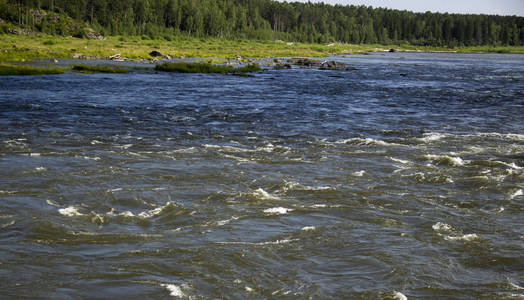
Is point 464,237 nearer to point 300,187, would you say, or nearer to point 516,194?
point 516,194

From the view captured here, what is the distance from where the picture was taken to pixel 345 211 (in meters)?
12.5

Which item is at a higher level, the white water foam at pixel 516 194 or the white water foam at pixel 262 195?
the white water foam at pixel 516 194

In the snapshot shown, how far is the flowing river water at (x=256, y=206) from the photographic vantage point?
8.59 meters

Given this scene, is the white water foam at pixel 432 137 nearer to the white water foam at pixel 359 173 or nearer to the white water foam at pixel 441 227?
the white water foam at pixel 359 173

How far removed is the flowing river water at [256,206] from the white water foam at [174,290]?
6cm

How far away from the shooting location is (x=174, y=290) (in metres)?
8.13

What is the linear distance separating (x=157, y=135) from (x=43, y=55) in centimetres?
5397

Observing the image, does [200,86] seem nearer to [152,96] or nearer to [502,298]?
[152,96]

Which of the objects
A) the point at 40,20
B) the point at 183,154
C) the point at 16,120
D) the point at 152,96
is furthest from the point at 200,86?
the point at 40,20

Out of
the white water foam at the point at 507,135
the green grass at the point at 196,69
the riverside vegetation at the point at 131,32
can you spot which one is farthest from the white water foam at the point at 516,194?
the riverside vegetation at the point at 131,32

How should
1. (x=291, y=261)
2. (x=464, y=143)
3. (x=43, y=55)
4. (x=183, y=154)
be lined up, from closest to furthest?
(x=291, y=261), (x=183, y=154), (x=464, y=143), (x=43, y=55)

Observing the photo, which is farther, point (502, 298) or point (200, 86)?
point (200, 86)

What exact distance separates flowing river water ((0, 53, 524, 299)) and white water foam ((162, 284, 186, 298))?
65 mm

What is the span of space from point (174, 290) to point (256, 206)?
15.7ft
